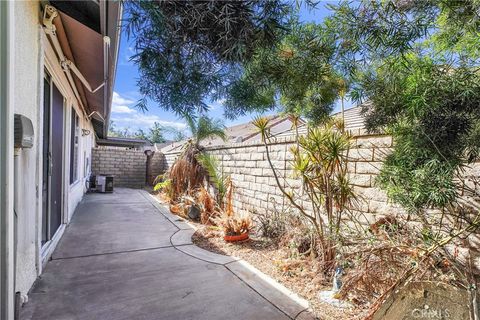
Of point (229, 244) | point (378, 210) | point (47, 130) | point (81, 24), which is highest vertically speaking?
point (81, 24)

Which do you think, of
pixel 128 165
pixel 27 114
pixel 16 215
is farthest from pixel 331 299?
pixel 128 165

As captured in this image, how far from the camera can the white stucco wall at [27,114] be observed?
2.32 meters

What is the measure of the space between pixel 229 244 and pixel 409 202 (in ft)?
11.9

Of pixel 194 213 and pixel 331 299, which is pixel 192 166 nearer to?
pixel 194 213

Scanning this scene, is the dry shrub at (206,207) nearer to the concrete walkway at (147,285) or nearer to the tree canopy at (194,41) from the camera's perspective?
the concrete walkway at (147,285)

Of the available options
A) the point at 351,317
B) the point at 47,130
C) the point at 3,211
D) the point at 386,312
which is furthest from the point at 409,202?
the point at 47,130

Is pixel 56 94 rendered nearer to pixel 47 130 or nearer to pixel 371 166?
pixel 47 130

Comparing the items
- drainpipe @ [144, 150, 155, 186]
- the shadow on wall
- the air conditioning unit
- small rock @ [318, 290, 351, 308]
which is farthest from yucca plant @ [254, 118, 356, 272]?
drainpipe @ [144, 150, 155, 186]

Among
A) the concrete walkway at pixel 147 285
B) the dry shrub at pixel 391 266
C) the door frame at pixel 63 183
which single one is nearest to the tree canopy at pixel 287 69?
the dry shrub at pixel 391 266

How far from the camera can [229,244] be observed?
4957 millimetres

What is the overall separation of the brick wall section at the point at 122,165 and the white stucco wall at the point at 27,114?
12.0 meters

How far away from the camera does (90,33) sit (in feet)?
10.6

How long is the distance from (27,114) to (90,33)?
4.44ft

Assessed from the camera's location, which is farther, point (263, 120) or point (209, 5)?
point (263, 120)
